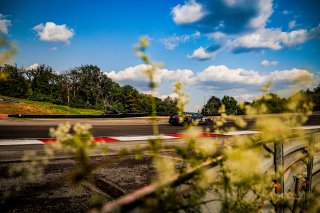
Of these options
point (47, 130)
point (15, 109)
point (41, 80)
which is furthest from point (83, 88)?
point (47, 130)

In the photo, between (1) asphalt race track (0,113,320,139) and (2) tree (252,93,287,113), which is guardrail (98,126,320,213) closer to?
(2) tree (252,93,287,113)

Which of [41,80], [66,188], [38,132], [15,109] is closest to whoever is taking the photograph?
[66,188]

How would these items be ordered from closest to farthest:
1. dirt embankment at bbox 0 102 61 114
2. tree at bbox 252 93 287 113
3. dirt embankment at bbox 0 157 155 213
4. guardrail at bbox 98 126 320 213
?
1. tree at bbox 252 93 287 113
2. guardrail at bbox 98 126 320 213
3. dirt embankment at bbox 0 157 155 213
4. dirt embankment at bbox 0 102 61 114

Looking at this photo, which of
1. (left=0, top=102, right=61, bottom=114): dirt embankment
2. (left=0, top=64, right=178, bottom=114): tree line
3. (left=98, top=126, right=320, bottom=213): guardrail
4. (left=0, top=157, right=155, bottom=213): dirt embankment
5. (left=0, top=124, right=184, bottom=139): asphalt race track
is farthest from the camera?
(left=0, top=64, right=178, bottom=114): tree line

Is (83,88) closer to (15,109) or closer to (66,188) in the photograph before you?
(15,109)

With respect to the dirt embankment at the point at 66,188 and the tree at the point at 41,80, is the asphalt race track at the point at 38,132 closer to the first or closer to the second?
the dirt embankment at the point at 66,188

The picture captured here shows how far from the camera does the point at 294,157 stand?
11.9ft

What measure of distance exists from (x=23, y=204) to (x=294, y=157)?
4.17 meters

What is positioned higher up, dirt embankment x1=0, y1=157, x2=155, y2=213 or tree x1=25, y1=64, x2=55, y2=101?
tree x1=25, y1=64, x2=55, y2=101

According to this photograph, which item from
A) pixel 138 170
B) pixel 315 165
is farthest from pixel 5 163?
pixel 315 165

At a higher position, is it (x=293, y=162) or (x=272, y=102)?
(x=272, y=102)

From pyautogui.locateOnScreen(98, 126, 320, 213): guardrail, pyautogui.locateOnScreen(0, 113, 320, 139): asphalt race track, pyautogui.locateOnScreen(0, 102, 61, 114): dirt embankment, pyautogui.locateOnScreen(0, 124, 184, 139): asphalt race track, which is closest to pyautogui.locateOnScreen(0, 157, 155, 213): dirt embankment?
pyautogui.locateOnScreen(98, 126, 320, 213): guardrail

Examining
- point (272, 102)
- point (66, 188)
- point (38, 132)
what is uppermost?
point (272, 102)

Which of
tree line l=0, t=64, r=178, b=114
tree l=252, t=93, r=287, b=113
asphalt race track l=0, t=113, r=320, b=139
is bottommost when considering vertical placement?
asphalt race track l=0, t=113, r=320, b=139
